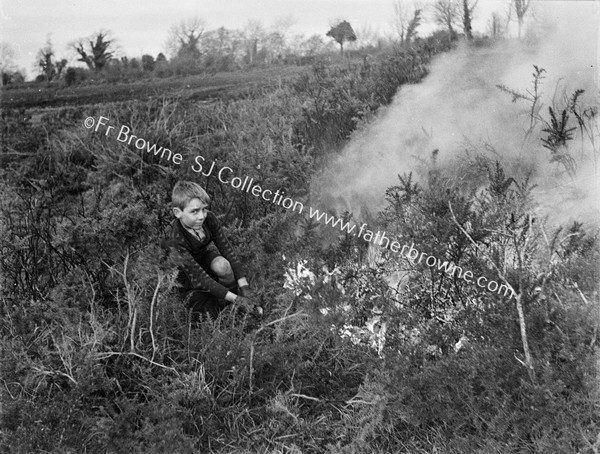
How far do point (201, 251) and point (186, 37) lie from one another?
2.93 m

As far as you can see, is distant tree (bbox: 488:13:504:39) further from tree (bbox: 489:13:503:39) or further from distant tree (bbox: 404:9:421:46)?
distant tree (bbox: 404:9:421:46)

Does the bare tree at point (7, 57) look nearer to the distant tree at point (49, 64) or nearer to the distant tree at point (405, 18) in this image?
the distant tree at point (49, 64)

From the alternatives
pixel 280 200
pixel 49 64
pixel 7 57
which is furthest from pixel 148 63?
pixel 280 200

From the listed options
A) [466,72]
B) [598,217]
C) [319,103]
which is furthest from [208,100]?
[598,217]

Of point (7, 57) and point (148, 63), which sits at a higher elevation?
point (7, 57)

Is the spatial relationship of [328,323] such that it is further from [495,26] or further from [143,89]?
[143,89]

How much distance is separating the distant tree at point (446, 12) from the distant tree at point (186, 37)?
85.2 inches

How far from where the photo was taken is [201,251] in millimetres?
3756

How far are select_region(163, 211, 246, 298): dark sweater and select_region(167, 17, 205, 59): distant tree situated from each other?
7.64 ft

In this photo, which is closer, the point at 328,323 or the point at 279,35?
the point at 328,323

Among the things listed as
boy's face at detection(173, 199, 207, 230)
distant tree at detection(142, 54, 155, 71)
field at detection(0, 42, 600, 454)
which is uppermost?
distant tree at detection(142, 54, 155, 71)

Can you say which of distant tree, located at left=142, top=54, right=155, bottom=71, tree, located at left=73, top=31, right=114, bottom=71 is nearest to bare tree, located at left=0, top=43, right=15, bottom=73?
tree, located at left=73, top=31, right=114, bottom=71

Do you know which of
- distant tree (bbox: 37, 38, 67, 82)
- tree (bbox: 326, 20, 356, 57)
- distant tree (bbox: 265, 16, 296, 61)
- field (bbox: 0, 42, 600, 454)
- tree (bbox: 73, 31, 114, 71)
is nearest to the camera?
field (bbox: 0, 42, 600, 454)

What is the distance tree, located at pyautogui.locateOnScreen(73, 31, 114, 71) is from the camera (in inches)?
224
